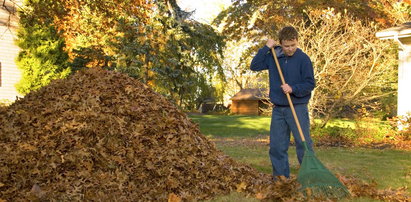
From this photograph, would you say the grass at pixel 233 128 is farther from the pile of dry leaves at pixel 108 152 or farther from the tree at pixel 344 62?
the pile of dry leaves at pixel 108 152

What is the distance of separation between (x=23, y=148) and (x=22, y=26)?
9.62 m

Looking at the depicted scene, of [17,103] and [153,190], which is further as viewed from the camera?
[17,103]

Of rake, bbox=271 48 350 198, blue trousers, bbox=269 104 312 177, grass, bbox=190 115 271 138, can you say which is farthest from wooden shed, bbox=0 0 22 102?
rake, bbox=271 48 350 198

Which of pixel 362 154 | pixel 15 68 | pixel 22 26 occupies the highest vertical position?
pixel 22 26

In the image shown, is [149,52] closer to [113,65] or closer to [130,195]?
[113,65]

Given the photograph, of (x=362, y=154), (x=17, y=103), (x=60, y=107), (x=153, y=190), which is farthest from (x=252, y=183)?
(x=362, y=154)

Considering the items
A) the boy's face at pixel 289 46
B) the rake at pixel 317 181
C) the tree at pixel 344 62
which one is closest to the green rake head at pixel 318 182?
the rake at pixel 317 181

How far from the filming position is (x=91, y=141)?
13.9ft

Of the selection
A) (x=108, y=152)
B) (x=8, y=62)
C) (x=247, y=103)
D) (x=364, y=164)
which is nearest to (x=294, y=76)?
(x=108, y=152)

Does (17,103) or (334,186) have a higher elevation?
(17,103)

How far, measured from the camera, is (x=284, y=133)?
14.7ft

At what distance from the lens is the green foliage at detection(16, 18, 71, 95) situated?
12055 mm

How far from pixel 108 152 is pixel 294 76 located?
7.06 ft

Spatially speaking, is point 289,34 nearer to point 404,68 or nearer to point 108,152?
point 108,152
